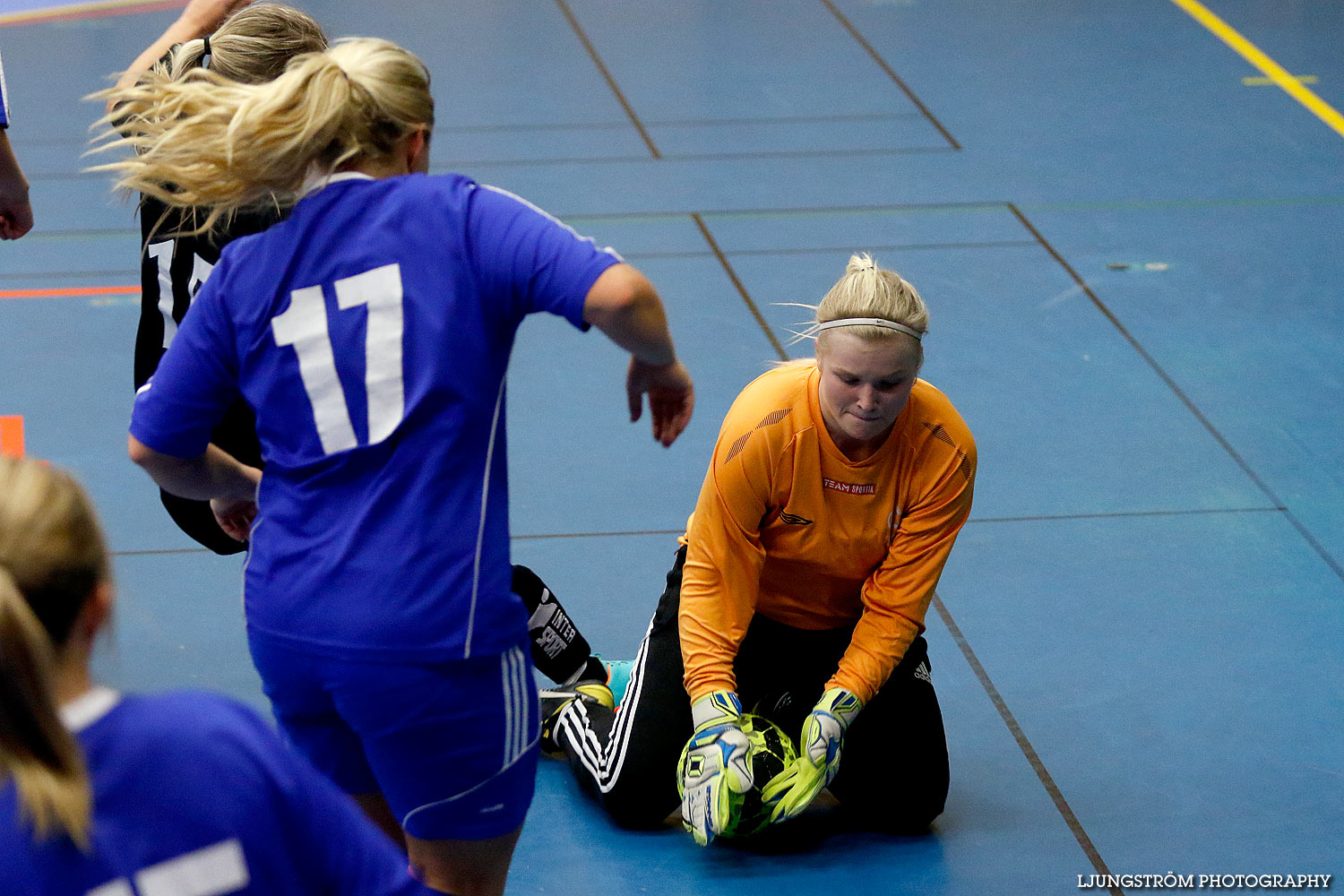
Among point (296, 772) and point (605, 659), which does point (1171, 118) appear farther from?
point (296, 772)

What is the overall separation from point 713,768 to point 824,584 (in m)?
0.52

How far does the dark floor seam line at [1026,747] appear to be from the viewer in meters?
3.25

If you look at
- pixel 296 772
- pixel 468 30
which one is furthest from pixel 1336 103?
pixel 296 772

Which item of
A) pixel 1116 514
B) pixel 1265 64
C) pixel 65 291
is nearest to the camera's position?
pixel 1116 514

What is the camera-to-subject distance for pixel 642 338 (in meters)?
2.16

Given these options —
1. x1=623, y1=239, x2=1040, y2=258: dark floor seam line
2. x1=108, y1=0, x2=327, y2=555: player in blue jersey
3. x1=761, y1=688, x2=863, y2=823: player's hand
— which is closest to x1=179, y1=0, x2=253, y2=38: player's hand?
x1=108, y1=0, x2=327, y2=555: player in blue jersey

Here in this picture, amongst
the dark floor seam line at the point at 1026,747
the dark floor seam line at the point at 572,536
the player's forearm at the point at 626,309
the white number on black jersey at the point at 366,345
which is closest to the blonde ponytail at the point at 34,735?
the white number on black jersey at the point at 366,345

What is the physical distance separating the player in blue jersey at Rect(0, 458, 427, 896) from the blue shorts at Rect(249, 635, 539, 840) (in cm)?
67

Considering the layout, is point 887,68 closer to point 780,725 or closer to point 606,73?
point 606,73

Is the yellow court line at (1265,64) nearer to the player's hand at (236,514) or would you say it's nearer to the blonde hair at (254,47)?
the blonde hair at (254,47)

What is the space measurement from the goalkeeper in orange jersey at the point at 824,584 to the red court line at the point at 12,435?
245 centimetres

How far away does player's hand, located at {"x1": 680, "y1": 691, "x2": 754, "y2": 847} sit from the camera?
312 cm

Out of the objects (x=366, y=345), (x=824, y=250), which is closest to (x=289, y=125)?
(x=366, y=345)

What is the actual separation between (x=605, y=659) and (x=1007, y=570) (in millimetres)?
1216
